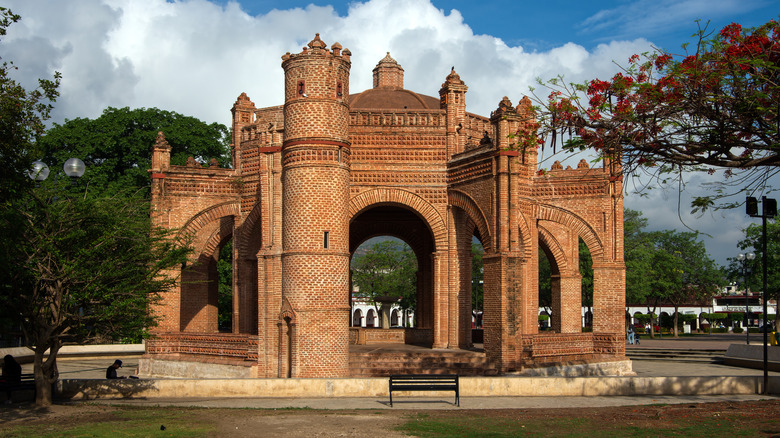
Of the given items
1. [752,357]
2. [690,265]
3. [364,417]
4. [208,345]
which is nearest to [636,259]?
[690,265]

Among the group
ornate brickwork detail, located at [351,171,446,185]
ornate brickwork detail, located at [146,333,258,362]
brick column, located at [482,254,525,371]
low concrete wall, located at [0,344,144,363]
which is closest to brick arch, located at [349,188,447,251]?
ornate brickwork detail, located at [351,171,446,185]

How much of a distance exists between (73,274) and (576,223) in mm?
15060

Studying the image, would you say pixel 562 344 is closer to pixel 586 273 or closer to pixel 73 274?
pixel 73 274

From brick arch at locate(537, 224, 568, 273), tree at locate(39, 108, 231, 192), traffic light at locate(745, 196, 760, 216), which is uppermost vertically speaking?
tree at locate(39, 108, 231, 192)

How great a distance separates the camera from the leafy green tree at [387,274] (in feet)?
191

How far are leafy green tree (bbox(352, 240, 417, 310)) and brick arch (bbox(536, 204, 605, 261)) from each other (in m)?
32.7

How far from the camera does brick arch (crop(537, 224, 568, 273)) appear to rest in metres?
26.3

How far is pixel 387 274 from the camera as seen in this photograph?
200 feet

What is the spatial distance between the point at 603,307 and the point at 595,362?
167cm

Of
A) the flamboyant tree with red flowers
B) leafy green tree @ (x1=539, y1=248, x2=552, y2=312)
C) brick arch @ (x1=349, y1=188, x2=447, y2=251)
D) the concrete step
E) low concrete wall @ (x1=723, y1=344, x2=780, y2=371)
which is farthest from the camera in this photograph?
leafy green tree @ (x1=539, y1=248, x2=552, y2=312)

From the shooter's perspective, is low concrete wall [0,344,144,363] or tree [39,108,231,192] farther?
tree [39,108,231,192]

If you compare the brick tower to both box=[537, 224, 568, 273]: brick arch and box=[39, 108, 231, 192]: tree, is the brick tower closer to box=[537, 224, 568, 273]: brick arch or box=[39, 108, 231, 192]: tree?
box=[537, 224, 568, 273]: brick arch

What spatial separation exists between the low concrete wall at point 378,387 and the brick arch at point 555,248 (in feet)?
33.4

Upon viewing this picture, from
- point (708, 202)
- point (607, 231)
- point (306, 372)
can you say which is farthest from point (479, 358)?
point (708, 202)
